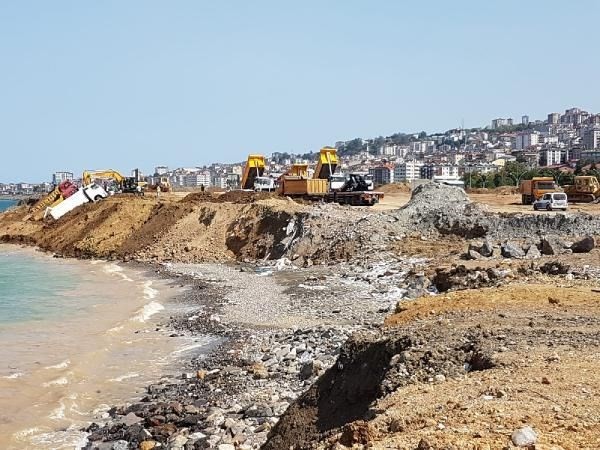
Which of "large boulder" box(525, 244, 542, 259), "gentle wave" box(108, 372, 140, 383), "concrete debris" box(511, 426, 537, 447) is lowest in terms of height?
"gentle wave" box(108, 372, 140, 383)

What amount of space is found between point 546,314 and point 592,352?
213cm

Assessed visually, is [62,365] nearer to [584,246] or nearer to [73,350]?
[73,350]

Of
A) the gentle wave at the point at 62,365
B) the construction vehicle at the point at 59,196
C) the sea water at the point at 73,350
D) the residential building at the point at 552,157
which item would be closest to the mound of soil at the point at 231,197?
the sea water at the point at 73,350

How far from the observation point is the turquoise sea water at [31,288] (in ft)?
78.5

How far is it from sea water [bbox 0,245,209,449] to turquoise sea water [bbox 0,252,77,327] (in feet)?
0.13

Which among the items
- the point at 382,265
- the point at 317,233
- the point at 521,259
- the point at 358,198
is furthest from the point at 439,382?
the point at 358,198

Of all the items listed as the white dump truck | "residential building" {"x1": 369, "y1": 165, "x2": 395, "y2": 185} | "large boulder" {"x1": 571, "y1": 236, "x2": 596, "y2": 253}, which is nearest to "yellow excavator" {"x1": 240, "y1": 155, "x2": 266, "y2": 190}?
the white dump truck

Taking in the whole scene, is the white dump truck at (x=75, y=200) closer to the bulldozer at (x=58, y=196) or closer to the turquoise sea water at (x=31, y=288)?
the bulldozer at (x=58, y=196)

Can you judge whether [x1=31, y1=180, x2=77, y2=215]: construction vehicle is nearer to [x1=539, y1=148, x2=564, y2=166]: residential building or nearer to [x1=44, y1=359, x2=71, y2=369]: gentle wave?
[x1=44, y1=359, x2=71, y2=369]: gentle wave

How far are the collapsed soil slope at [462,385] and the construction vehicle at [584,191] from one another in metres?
38.5

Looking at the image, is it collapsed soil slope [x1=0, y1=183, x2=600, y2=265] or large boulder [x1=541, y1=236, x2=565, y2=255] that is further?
collapsed soil slope [x1=0, y1=183, x2=600, y2=265]

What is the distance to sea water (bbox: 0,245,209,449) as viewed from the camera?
12820mm

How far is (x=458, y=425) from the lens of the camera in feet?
20.8

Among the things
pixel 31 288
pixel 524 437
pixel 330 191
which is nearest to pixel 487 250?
pixel 31 288
